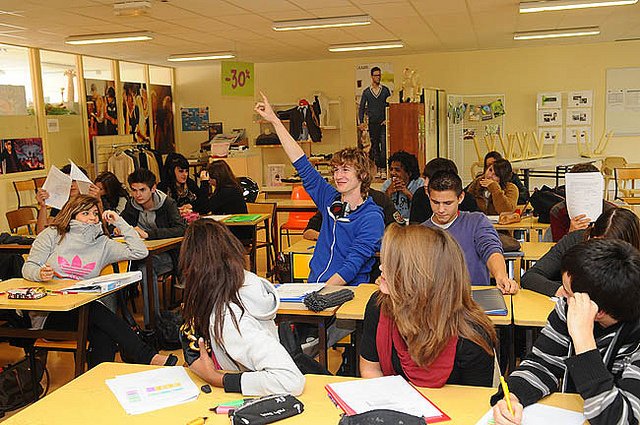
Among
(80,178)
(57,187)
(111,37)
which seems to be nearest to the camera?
(57,187)

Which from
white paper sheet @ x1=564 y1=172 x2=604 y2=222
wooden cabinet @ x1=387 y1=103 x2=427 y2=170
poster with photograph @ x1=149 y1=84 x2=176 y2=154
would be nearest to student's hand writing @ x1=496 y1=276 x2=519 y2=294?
white paper sheet @ x1=564 y1=172 x2=604 y2=222

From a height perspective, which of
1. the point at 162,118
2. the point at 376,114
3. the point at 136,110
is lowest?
the point at 376,114

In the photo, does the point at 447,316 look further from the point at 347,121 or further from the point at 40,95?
the point at 347,121

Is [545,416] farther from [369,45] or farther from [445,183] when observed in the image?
[369,45]

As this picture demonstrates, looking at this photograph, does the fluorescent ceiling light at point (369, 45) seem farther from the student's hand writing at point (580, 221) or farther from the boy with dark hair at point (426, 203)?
the student's hand writing at point (580, 221)

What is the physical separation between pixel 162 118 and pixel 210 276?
11.7 metres

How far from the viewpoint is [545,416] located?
6.23 ft

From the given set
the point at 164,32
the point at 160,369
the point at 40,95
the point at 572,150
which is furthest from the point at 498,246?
the point at 572,150

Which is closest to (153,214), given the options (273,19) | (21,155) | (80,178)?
(80,178)

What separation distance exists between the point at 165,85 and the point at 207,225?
11849 millimetres

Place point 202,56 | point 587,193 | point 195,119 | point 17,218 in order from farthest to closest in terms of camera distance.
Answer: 1. point 195,119
2. point 202,56
3. point 17,218
4. point 587,193

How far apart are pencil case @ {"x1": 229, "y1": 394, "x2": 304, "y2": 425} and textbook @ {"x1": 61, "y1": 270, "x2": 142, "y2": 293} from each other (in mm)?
1971

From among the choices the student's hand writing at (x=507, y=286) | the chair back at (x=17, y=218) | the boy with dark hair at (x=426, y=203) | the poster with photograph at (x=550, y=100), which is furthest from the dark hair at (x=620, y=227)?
the poster with photograph at (x=550, y=100)

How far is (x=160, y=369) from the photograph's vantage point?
241 cm
